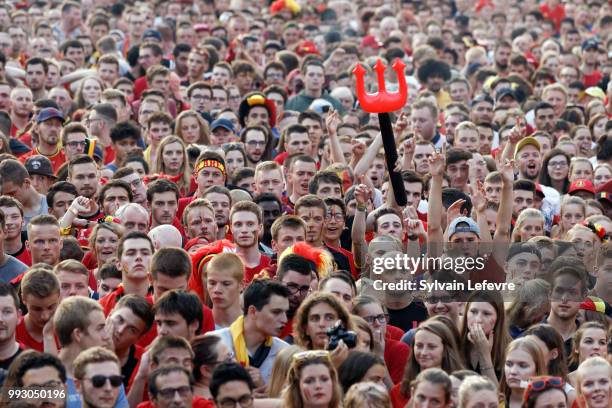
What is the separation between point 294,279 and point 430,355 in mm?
1147

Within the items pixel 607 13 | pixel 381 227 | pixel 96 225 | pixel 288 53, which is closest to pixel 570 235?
pixel 381 227

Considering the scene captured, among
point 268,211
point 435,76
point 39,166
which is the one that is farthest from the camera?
point 435,76

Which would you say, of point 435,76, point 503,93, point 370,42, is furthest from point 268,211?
point 370,42

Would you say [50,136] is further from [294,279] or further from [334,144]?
[294,279]

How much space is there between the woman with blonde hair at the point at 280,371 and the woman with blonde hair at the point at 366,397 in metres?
0.50

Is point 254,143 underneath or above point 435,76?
underneath

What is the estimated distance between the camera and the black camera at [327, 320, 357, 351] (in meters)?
9.53

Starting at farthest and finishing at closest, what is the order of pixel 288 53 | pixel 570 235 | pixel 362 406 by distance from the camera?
pixel 288 53, pixel 570 235, pixel 362 406

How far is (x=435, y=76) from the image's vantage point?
2006 centimetres

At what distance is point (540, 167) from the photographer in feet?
51.8

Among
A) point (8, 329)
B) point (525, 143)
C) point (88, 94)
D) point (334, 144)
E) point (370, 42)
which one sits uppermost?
point (370, 42)

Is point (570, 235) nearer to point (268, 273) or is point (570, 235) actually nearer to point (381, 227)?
point (381, 227)

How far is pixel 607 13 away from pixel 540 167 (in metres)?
11.0

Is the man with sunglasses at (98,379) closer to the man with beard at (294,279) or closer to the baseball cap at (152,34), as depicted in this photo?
the man with beard at (294,279)
